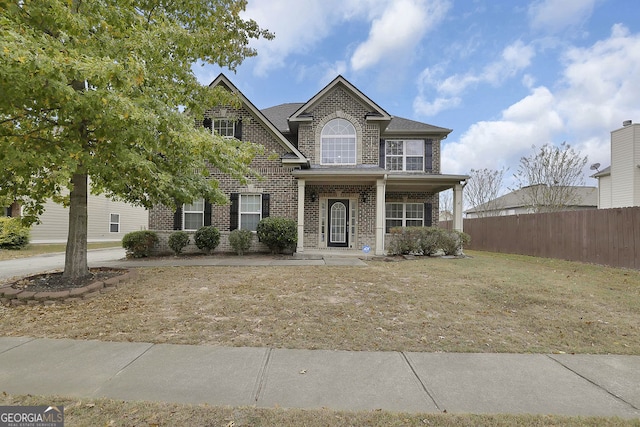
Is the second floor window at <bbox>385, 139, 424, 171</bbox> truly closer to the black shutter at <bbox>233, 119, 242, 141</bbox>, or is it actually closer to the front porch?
the front porch

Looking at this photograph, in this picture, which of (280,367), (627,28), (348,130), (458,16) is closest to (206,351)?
(280,367)

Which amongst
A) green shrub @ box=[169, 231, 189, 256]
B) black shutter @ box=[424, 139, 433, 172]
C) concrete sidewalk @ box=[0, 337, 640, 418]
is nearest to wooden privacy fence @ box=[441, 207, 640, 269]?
black shutter @ box=[424, 139, 433, 172]

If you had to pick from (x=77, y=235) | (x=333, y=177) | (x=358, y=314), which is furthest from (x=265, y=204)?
(x=358, y=314)

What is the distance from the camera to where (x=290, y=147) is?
12.9m

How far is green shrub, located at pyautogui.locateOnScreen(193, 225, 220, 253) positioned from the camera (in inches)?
483

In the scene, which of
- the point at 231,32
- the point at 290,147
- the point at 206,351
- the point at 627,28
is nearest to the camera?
the point at 206,351

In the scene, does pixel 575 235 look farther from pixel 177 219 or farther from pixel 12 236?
pixel 12 236

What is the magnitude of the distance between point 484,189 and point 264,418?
31270mm

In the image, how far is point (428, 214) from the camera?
15070mm

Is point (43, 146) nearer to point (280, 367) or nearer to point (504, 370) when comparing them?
point (280, 367)

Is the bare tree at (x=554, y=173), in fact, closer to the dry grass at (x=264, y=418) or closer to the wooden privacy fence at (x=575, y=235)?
the wooden privacy fence at (x=575, y=235)

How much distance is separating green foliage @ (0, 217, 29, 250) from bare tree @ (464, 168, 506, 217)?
31.4 m

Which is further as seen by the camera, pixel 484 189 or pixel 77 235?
pixel 484 189

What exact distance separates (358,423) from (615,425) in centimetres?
197
